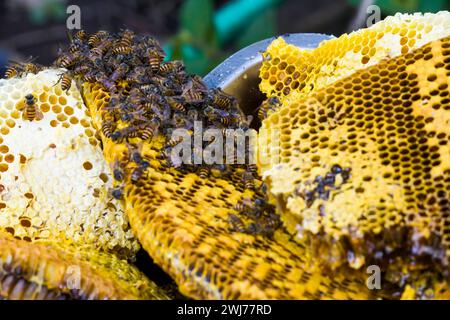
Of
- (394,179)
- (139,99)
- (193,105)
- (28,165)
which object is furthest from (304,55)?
(28,165)

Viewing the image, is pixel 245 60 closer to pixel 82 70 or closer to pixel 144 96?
pixel 144 96

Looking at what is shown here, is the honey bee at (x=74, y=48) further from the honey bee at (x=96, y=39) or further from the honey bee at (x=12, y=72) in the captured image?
the honey bee at (x=12, y=72)

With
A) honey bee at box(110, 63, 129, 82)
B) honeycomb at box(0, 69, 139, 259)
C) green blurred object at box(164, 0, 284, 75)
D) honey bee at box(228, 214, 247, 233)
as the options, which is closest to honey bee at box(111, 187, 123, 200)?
honeycomb at box(0, 69, 139, 259)

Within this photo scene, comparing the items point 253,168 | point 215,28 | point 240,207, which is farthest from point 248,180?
point 215,28

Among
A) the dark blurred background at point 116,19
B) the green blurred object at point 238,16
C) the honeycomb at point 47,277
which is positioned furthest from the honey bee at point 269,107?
the dark blurred background at point 116,19

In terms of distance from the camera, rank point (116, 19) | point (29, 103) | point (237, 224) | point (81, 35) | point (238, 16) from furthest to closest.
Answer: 1. point (116, 19)
2. point (238, 16)
3. point (81, 35)
4. point (29, 103)
5. point (237, 224)

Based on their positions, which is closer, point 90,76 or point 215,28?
point 90,76

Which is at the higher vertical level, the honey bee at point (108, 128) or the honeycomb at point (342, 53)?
the honeycomb at point (342, 53)

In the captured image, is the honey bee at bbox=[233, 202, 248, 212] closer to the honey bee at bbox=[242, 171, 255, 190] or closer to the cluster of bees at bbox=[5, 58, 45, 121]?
the honey bee at bbox=[242, 171, 255, 190]
